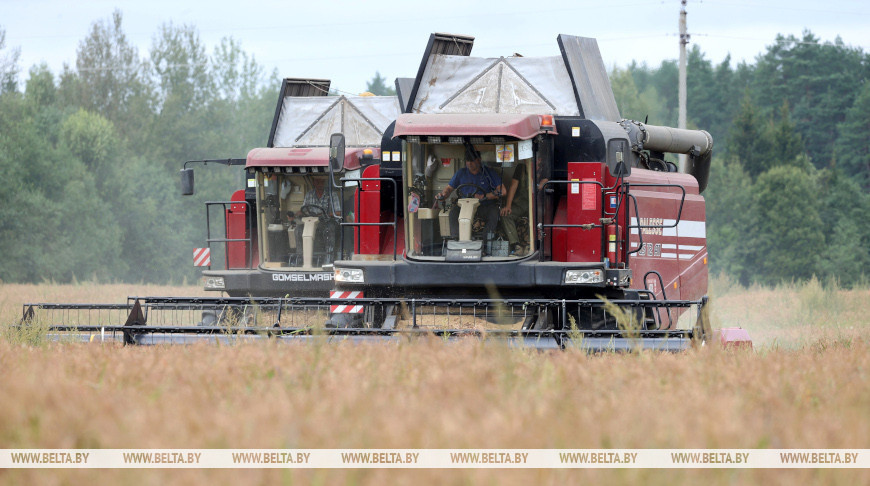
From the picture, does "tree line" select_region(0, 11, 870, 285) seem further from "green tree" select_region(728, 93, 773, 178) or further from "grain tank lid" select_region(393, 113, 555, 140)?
"grain tank lid" select_region(393, 113, 555, 140)

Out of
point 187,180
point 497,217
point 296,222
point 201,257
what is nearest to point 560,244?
point 497,217

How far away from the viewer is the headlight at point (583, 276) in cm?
1038

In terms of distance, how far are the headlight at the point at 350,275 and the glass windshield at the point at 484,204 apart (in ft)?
2.23

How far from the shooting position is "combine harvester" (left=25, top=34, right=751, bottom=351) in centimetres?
1040

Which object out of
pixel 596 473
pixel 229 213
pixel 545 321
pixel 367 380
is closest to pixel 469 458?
pixel 596 473

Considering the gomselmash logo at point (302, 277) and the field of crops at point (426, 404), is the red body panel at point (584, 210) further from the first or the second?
the gomselmash logo at point (302, 277)

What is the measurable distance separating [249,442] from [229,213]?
12.7 meters

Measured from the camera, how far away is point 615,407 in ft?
14.1

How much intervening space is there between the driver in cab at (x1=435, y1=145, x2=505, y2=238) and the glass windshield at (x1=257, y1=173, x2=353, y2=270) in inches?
174

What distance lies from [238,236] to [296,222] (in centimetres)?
126

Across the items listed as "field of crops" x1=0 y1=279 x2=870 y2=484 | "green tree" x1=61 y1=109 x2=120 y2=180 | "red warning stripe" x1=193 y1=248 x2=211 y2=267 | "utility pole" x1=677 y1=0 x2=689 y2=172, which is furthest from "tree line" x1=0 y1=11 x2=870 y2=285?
"field of crops" x1=0 y1=279 x2=870 y2=484

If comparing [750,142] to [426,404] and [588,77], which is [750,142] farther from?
[426,404]

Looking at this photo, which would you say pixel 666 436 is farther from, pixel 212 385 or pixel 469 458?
pixel 212 385

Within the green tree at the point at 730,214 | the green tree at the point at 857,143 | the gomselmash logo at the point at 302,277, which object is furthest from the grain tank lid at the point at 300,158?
the green tree at the point at 857,143
